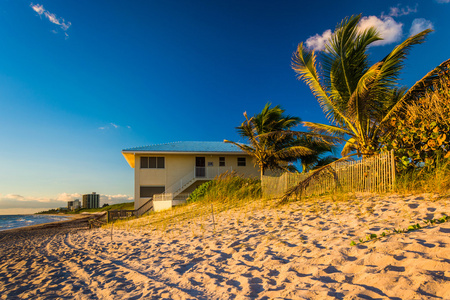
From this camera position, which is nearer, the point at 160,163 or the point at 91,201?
the point at 160,163

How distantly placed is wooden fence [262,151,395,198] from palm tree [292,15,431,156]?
45.1 inches

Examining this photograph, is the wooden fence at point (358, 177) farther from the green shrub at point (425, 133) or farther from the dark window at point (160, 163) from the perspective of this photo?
the dark window at point (160, 163)

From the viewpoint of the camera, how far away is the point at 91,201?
187 ft

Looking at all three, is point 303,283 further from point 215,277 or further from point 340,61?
point 340,61

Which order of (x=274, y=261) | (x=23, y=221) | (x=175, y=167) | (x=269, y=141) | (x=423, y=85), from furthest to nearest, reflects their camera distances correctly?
(x=23, y=221)
(x=175, y=167)
(x=269, y=141)
(x=423, y=85)
(x=274, y=261)

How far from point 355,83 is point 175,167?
16.3 metres

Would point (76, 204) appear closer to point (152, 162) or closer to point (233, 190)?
point (152, 162)

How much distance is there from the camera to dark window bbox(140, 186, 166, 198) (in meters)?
22.8

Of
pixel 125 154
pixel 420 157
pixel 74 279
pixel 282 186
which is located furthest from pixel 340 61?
pixel 125 154

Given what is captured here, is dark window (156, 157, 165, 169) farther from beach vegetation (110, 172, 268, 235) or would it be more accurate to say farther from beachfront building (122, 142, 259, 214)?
beach vegetation (110, 172, 268, 235)

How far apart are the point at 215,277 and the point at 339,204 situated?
4926mm

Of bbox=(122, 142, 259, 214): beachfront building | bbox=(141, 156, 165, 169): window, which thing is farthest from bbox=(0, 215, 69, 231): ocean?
bbox=(141, 156, 165, 169): window

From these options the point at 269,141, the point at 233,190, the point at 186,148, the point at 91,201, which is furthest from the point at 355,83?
the point at 91,201

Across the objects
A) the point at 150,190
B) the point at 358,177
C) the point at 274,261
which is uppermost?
the point at 358,177
